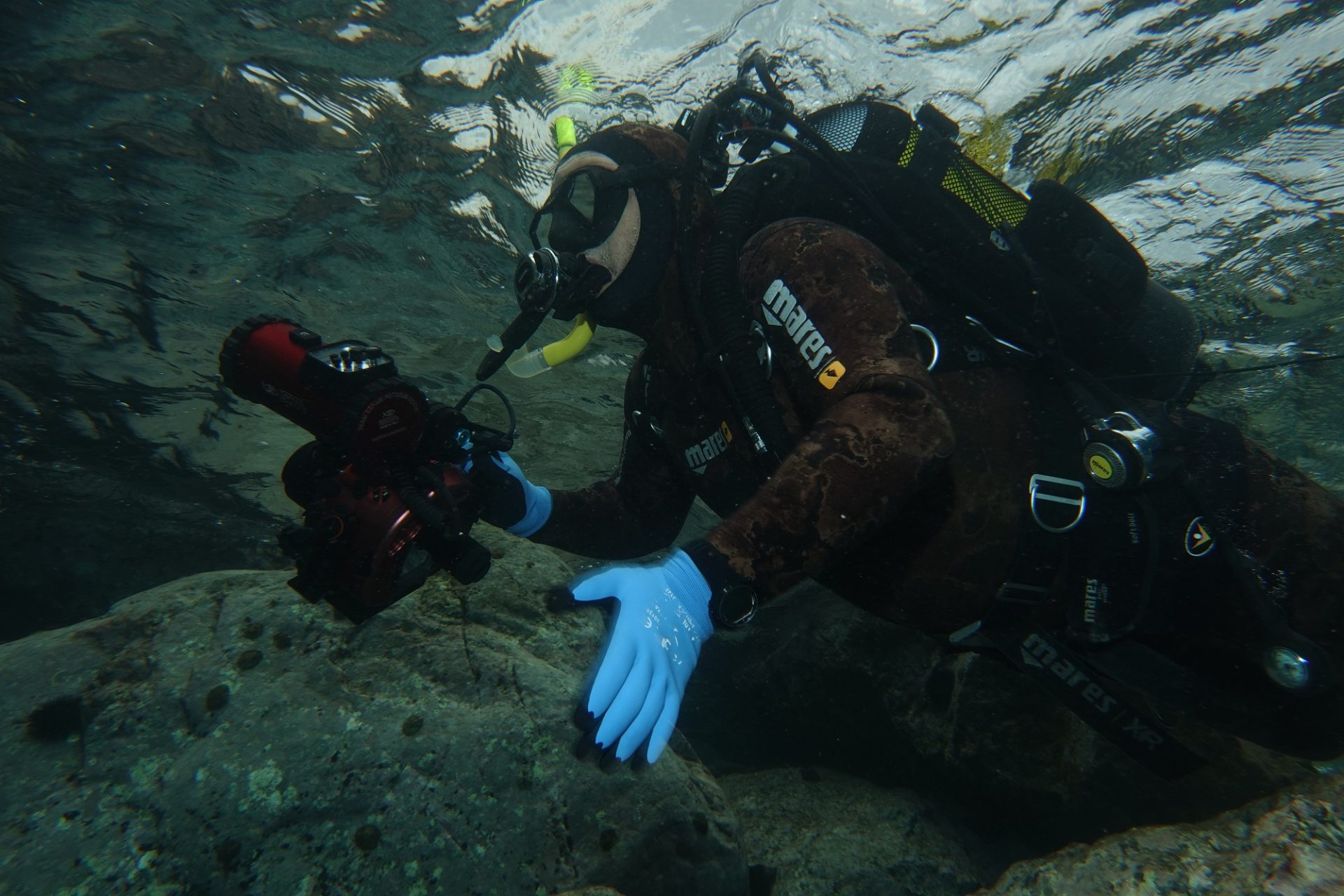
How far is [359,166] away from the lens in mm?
6160

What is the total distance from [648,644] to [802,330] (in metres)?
1.39

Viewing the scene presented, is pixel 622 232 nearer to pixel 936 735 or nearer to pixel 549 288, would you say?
pixel 549 288

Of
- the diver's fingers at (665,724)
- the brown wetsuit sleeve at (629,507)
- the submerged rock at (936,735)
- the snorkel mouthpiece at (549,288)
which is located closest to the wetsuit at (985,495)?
the diver's fingers at (665,724)

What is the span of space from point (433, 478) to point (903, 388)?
71.1 inches

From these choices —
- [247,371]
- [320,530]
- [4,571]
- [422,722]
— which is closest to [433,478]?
[320,530]

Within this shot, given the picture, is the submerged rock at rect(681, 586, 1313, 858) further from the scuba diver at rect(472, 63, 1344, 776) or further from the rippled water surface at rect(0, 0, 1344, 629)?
the rippled water surface at rect(0, 0, 1344, 629)

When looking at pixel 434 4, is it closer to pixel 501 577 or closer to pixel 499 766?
pixel 501 577

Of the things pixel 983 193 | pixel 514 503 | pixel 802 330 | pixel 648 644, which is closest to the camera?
pixel 648 644

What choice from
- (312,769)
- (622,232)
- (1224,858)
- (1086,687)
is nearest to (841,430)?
(622,232)

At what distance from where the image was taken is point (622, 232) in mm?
2936

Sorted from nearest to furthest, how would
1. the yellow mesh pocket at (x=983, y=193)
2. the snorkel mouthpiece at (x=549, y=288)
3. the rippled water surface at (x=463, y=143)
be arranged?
the yellow mesh pocket at (x=983, y=193), the snorkel mouthpiece at (x=549, y=288), the rippled water surface at (x=463, y=143)

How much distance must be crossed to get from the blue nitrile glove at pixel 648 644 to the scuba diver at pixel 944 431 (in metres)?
0.01

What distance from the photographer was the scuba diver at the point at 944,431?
79.8 inches

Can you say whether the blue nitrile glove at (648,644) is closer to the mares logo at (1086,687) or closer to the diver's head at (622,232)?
the diver's head at (622,232)
